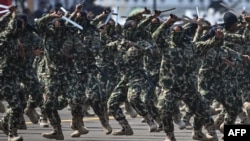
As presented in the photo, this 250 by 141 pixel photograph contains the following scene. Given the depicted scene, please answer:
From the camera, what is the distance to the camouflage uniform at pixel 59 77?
20.4m

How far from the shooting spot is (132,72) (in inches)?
847

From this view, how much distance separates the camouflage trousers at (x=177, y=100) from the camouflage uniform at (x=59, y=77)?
1686mm

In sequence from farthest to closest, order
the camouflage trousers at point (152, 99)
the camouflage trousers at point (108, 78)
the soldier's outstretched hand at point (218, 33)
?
the camouflage trousers at point (108, 78), the camouflage trousers at point (152, 99), the soldier's outstretched hand at point (218, 33)

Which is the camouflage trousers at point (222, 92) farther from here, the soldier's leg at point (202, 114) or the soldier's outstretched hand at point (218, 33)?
the soldier's outstretched hand at point (218, 33)

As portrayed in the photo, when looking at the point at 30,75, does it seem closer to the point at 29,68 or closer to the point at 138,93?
the point at 29,68

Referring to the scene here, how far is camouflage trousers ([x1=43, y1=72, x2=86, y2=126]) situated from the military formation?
0.02 m

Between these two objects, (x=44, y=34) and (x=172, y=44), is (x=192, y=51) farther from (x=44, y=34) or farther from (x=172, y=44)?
(x=44, y=34)

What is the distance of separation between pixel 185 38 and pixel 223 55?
1.35 metres

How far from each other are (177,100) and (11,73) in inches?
102

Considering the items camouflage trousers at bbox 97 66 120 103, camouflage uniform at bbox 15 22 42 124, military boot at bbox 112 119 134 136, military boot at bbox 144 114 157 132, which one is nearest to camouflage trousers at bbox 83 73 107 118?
military boot at bbox 112 119 134 136

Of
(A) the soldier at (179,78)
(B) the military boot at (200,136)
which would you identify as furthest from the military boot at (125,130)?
(A) the soldier at (179,78)

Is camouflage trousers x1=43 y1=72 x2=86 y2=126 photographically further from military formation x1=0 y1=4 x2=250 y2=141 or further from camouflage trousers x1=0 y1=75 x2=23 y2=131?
camouflage trousers x1=0 y1=75 x2=23 y2=131

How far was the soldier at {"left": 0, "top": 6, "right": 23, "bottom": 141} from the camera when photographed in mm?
19469

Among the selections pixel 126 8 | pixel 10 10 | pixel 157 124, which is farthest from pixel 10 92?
pixel 126 8
